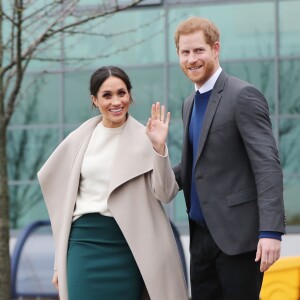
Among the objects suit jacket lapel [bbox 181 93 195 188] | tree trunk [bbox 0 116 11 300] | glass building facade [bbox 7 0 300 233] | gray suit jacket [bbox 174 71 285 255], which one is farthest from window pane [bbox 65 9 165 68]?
gray suit jacket [bbox 174 71 285 255]

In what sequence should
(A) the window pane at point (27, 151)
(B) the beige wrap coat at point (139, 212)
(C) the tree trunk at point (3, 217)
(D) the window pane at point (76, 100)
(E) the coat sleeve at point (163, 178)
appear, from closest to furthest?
1. (E) the coat sleeve at point (163, 178)
2. (B) the beige wrap coat at point (139, 212)
3. (C) the tree trunk at point (3, 217)
4. (D) the window pane at point (76, 100)
5. (A) the window pane at point (27, 151)

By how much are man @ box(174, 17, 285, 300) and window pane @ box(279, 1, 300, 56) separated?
9.53m

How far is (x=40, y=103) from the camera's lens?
14211mm

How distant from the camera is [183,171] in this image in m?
4.14

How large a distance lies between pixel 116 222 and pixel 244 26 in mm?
9515

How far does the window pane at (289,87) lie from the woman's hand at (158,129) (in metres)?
9.41

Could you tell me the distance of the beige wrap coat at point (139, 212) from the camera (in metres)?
4.21

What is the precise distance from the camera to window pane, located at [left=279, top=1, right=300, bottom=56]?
43.6 feet

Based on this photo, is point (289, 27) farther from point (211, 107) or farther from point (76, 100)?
point (211, 107)

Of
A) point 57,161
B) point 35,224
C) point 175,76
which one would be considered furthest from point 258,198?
point 175,76

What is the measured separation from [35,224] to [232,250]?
14.7 feet

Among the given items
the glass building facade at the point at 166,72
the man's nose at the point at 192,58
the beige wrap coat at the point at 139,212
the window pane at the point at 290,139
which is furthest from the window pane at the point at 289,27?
the man's nose at the point at 192,58

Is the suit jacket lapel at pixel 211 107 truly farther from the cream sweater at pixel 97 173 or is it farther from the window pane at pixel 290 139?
the window pane at pixel 290 139

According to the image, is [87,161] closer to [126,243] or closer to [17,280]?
[126,243]
